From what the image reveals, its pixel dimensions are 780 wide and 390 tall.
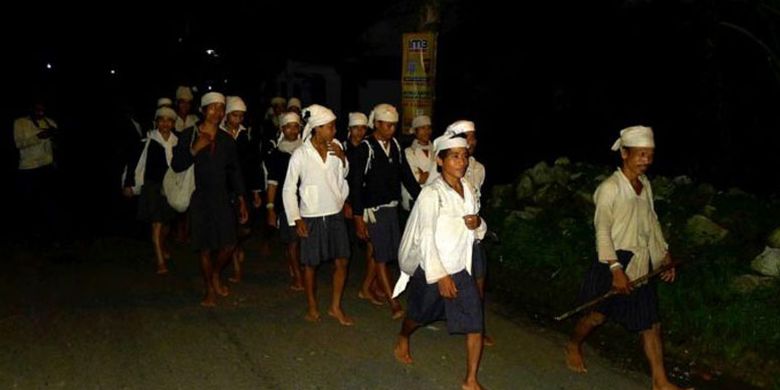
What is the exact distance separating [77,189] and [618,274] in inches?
575

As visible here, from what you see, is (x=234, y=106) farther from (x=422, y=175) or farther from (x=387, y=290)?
(x=387, y=290)

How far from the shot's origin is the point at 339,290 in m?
7.43

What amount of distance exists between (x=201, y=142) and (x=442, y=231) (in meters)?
2.90

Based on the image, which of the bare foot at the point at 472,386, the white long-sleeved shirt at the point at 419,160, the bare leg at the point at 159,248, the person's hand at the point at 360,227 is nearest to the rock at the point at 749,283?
the bare foot at the point at 472,386

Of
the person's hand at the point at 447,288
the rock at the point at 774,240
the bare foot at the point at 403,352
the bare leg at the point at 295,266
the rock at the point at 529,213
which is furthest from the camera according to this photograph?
the rock at the point at 529,213

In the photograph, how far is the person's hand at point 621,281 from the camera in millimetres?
5512

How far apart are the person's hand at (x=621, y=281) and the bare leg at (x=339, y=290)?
2.56 meters

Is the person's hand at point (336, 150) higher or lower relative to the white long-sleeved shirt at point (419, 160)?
higher

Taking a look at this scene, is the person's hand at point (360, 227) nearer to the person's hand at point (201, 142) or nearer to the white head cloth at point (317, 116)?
the white head cloth at point (317, 116)

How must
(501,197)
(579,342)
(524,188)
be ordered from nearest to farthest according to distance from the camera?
(579,342)
(524,188)
(501,197)

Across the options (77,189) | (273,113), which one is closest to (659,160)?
(273,113)

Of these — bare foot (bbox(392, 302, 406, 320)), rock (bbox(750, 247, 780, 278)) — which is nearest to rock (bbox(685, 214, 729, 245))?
rock (bbox(750, 247, 780, 278))

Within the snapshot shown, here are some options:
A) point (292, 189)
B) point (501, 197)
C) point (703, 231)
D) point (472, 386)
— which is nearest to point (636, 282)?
point (472, 386)

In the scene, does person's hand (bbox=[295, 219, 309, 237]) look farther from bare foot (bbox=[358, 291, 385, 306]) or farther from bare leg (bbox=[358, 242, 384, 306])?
bare foot (bbox=[358, 291, 385, 306])
